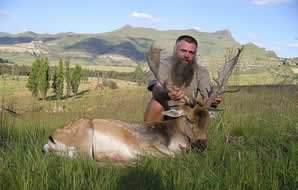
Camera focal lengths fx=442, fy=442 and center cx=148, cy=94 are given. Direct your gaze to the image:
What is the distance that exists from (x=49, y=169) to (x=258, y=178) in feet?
6.45

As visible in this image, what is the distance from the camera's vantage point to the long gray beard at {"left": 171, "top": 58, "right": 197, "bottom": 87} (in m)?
7.62

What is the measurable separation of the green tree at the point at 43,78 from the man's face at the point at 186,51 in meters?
67.4

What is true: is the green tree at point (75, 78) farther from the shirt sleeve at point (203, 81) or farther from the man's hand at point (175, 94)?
the man's hand at point (175, 94)

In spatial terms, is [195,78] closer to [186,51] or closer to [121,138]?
[186,51]

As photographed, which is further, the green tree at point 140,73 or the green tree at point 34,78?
the green tree at point 34,78

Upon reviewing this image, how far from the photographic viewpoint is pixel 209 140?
6531 mm

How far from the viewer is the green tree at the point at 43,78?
73.4m

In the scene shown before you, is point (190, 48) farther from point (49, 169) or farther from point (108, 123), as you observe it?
point (49, 169)

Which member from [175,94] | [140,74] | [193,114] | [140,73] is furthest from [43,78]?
[193,114]

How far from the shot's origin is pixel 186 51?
7.61 meters

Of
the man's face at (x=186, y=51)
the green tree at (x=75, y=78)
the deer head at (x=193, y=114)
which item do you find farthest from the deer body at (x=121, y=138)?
the green tree at (x=75, y=78)

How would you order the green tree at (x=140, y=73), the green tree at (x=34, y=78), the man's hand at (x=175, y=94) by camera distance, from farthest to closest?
the green tree at (x=34, y=78), the green tree at (x=140, y=73), the man's hand at (x=175, y=94)

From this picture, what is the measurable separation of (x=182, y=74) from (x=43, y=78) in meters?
70.2

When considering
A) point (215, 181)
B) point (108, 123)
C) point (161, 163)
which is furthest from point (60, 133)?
point (215, 181)
